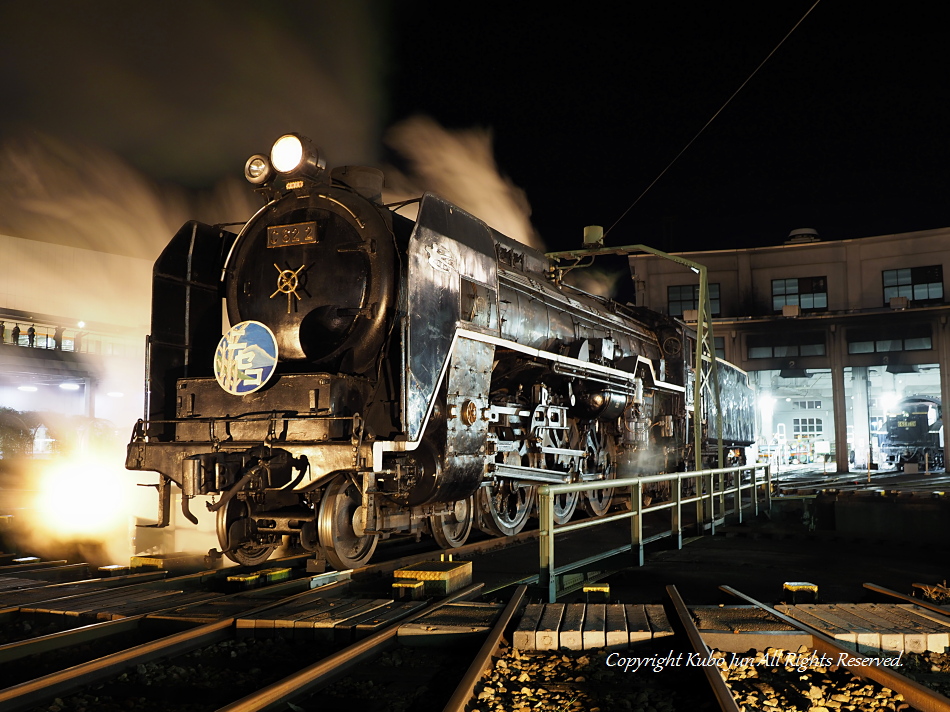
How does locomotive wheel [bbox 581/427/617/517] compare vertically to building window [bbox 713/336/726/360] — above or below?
below

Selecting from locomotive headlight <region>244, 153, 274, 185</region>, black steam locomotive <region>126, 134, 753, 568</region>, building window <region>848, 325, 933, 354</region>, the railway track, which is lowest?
the railway track

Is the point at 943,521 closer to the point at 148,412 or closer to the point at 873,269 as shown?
the point at 148,412

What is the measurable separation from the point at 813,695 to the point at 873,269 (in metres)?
26.4

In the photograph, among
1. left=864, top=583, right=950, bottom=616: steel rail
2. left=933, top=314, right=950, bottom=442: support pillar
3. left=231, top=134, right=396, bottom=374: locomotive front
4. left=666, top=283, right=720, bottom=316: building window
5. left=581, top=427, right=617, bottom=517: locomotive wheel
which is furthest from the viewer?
left=666, top=283, right=720, bottom=316: building window

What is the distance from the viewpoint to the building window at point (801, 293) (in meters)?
26.7

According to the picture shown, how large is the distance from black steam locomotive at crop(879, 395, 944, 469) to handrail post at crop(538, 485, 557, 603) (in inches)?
940

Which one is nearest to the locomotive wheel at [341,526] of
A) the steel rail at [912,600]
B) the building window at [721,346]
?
the steel rail at [912,600]

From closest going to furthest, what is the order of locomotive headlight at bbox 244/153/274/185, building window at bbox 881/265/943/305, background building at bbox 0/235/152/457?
locomotive headlight at bbox 244/153/274/185 < background building at bbox 0/235/152/457 < building window at bbox 881/265/943/305

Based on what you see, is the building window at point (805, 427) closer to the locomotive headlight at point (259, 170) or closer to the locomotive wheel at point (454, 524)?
the locomotive wheel at point (454, 524)

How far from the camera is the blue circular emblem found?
5805 mm

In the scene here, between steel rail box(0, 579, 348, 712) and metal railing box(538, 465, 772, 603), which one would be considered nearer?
steel rail box(0, 579, 348, 712)

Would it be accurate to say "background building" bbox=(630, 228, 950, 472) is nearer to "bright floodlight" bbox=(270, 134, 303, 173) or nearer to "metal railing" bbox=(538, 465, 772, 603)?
"metal railing" bbox=(538, 465, 772, 603)

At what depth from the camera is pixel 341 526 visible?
18.9 ft

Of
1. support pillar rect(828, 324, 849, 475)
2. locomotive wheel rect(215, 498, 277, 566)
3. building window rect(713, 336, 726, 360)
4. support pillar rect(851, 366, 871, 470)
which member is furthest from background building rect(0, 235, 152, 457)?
support pillar rect(851, 366, 871, 470)
